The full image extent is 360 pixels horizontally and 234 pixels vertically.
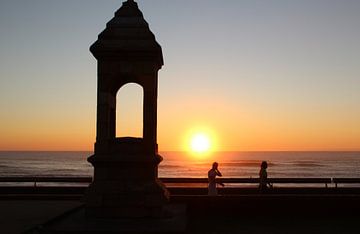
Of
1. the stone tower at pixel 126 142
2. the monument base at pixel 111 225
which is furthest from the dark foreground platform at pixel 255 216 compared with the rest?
the stone tower at pixel 126 142

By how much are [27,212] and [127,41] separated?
4936 mm

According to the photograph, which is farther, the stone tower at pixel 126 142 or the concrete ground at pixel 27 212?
the stone tower at pixel 126 142

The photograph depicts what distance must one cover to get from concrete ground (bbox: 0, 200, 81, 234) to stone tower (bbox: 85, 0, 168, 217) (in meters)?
1.27

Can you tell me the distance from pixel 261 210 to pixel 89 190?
472cm

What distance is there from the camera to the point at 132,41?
12.3 m

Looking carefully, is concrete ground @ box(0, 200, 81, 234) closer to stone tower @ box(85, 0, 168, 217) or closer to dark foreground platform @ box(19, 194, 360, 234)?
dark foreground platform @ box(19, 194, 360, 234)

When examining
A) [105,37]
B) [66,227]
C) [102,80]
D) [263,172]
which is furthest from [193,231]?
[263,172]

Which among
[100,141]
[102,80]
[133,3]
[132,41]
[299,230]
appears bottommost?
[299,230]

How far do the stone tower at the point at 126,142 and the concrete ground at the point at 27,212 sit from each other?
4.18ft

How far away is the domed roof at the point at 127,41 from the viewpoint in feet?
40.1

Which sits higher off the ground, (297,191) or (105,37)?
(105,37)

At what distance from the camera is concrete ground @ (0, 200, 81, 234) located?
10.7 m

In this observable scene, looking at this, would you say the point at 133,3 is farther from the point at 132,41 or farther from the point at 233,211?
the point at 233,211

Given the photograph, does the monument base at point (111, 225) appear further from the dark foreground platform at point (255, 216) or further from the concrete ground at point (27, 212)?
the concrete ground at point (27, 212)
